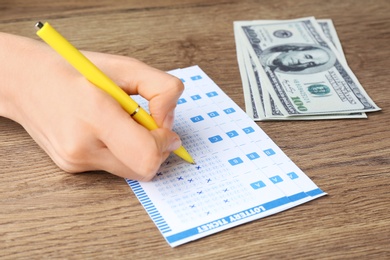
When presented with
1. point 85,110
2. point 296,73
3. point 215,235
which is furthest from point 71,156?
point 296,73

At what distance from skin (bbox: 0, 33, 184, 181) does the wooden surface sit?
35mm

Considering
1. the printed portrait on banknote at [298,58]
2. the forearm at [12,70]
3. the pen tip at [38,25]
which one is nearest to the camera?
the pen tip at [38,25]

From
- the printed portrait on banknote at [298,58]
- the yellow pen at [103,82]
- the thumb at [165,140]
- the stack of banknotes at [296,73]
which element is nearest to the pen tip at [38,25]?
the yellow pen at [103,82]

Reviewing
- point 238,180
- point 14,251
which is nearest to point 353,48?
point 238,180

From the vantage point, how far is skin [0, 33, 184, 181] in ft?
2.39

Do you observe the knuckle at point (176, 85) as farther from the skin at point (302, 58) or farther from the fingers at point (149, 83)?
the skin at point (302, 58)

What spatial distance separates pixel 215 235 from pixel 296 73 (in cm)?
40

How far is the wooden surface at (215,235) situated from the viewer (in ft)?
2.26

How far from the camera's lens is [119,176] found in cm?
78

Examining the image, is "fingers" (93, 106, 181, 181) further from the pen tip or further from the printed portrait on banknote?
the printed portrait on banknote

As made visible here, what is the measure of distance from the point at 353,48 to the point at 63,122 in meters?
0.55

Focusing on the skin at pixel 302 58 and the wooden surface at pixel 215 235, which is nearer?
the wooden surface at pixel 215 235

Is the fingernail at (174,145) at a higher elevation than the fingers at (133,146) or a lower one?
lower

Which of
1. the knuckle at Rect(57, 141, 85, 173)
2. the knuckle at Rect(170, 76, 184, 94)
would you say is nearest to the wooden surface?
the knuckle at Rect(57, 141, 85, 173)
